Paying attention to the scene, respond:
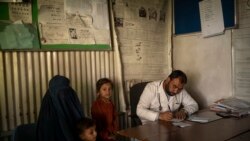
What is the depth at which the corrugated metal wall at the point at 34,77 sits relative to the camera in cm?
227

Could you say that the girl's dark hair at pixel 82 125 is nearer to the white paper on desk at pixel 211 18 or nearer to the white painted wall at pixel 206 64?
the white painted wall at pixel 206 64

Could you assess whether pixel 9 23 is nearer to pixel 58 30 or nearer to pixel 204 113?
pixel 58 30

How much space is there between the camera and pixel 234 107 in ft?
8.57

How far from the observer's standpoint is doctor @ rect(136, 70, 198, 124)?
2.56m

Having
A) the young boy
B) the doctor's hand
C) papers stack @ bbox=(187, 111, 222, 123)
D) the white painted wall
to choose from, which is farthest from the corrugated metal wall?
the white painted wall

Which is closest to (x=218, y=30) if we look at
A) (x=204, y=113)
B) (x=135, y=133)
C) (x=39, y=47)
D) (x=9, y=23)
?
(x=204, y=113)

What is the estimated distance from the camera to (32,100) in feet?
7.92

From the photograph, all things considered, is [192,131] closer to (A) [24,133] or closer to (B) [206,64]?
(A) [24,133]

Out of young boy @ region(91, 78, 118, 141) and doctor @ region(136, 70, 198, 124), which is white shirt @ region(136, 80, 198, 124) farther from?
young boy @ region(91, 78, 118, 141)

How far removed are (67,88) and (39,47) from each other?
0.60 metres

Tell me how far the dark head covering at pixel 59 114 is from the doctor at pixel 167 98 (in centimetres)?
74

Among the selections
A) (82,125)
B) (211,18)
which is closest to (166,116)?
(82,125)

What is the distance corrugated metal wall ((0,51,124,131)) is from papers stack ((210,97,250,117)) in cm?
133

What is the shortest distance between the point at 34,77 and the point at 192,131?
58.9 inches
